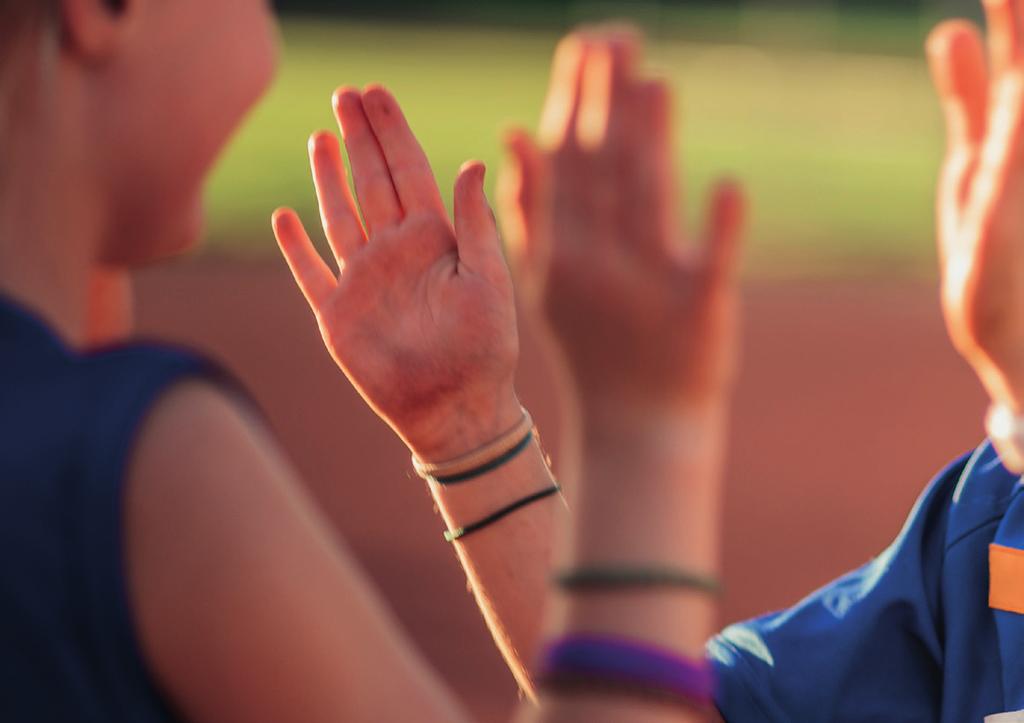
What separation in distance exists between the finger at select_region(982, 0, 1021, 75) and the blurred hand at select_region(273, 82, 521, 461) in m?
0.38

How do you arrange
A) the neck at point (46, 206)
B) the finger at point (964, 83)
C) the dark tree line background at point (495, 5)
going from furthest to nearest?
the dark tree line background at point (495, 5) → the finger at point (964, 83) → the neck at point (46, 206)

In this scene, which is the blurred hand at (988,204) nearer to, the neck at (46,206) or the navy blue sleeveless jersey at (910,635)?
the navy blue sleeveless jersey at (910,635)

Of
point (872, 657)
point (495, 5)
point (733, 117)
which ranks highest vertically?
point (872, 657)

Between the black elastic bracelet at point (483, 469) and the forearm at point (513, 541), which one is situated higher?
the black elastic bracelet at point (483, 469)

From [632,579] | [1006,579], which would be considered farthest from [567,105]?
[1006,579]

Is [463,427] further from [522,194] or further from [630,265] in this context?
[630,265]

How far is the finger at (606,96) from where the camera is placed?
855 mm

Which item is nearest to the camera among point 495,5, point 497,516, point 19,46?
point 19,46

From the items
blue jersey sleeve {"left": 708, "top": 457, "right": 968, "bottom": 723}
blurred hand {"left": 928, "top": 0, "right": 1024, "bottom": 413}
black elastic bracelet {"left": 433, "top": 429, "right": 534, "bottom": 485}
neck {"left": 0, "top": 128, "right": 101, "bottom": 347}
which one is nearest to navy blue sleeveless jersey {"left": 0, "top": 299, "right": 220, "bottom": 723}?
neck {"left": 0, "top": 128, "right": 101, "bottom": 347}

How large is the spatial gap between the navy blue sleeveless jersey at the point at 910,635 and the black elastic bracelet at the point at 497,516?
0.95ft

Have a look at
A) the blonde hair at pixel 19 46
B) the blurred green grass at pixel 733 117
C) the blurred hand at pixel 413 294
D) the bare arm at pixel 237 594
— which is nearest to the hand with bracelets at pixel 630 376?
the bare arm at pixel 237 594

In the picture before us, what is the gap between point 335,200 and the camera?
1238 mm

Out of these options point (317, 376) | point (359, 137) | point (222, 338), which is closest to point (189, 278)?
point (222, 338)

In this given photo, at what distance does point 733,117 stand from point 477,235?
49.9ft
